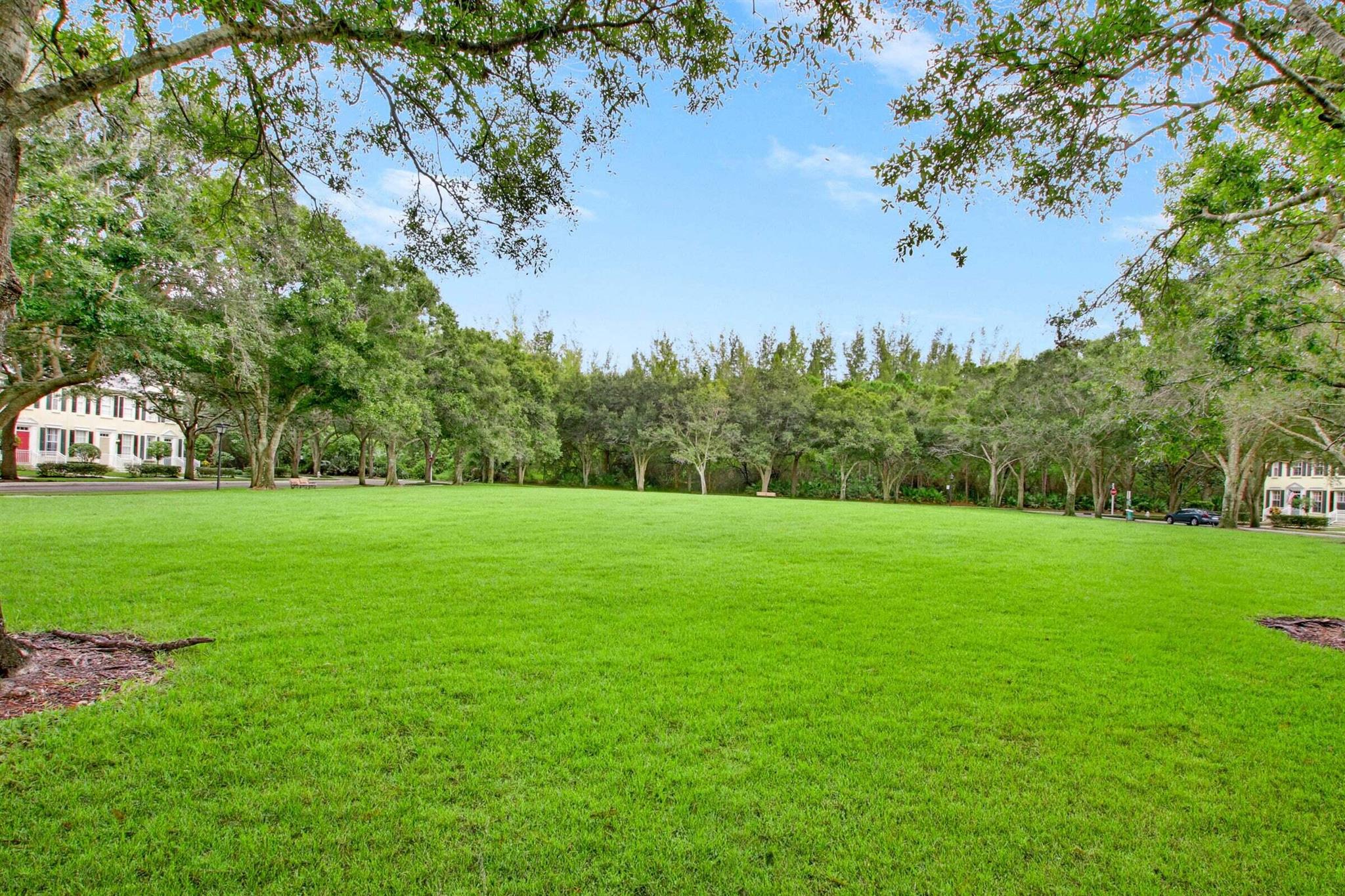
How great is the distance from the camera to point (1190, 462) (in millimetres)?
31578

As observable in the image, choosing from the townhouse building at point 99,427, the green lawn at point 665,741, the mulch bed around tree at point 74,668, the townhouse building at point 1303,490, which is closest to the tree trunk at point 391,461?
the townhouse building at point 99,427

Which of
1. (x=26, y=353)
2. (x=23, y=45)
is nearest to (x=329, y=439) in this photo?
(x=26, y=353)

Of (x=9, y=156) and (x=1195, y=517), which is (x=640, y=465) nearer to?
(x=1195, y=517)

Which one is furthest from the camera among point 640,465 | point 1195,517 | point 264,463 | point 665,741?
point 640,465

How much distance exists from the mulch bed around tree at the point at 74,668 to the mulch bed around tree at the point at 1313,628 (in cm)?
1017

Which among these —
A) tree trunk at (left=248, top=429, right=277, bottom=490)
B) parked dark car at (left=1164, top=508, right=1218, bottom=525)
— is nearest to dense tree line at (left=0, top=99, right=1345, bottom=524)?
tree trunk at (left=248, top=429, right=277, bottom=490)

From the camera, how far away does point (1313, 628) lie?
6.65 m

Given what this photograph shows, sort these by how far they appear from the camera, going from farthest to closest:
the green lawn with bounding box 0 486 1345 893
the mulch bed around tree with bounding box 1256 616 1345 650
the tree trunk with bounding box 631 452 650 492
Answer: the tree trunk with bounding box 631 452 650 492 → the mulch bed around tree with bounding box 1256 616 1345 650 → the green lawn with bounding box 0 486 1345 893

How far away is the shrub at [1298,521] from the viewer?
102 ft

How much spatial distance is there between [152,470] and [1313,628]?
49283 millimetres

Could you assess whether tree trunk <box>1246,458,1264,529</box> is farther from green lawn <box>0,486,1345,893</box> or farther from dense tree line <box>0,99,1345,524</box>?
green lawn <box>0,486,1345,893</box>

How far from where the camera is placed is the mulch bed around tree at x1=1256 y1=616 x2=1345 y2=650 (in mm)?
6156

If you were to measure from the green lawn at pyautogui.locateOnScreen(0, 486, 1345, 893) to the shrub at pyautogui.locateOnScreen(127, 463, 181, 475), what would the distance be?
37289 mm

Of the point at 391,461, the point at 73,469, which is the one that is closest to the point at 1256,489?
the point at 391,461
